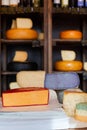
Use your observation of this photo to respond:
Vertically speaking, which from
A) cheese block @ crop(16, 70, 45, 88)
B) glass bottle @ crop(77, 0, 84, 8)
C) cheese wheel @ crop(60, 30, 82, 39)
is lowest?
cheese block @ crop(16, 70, 45, 88)

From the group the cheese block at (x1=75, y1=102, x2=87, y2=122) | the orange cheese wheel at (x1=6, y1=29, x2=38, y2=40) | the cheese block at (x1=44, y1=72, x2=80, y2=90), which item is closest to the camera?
the cheese block at (x1=75, y1=102, x2=87, y2=122)

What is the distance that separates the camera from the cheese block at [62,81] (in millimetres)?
1362

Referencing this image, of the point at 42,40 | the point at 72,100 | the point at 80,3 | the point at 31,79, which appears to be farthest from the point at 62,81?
the point at 80,3

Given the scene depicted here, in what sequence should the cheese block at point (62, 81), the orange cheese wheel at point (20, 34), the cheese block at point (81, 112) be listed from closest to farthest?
the cheese block at point (81, 112)
the cheese block at point (62, 81)
the orange cheese wheel at point (20, 34)

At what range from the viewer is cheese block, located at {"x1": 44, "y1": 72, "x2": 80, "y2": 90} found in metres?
1.36

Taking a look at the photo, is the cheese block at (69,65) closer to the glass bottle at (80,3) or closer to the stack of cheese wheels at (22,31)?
the stack of cheese wheels at (22,31)

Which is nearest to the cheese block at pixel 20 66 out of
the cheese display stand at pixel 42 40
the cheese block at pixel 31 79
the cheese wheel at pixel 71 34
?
the cheese display stand at pixel 42 40

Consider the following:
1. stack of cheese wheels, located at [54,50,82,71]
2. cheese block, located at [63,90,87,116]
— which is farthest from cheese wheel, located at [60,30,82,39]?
cheese block, located at [63,90,87,116]

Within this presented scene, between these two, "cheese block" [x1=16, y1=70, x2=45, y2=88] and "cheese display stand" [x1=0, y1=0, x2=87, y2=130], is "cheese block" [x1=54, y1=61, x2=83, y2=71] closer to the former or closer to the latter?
"cheese display stand" [x1=0, y1=0, x2=87, y2=130]

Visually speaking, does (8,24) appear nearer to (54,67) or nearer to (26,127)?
(54,67)

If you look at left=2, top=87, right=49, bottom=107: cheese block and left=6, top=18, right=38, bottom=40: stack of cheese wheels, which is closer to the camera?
left=2, top=87, right=49, bottom=107: cheese block

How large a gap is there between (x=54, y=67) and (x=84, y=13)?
22.0 inches

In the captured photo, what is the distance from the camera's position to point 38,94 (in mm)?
671

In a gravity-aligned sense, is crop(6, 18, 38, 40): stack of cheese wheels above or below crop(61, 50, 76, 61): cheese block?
above
